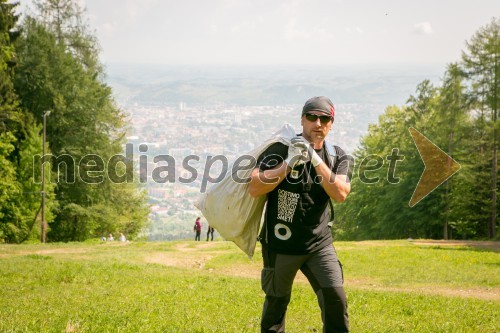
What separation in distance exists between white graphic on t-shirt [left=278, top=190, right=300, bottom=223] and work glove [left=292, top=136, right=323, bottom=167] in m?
0.45

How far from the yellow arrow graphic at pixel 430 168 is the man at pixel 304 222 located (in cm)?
4509

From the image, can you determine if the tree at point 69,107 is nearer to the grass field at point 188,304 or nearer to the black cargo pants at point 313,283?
the grass field at point 188,304

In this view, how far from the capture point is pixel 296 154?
17.2 ft

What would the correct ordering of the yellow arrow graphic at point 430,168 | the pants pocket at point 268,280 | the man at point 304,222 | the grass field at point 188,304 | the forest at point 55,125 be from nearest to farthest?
the man at point 304,222 < the pants pocket at point 268,280 < the grass field at point 188,304 < the forest at point 55,125 < the yellow arrow graphic at point 430,168

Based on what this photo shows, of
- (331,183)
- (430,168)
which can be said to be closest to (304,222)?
(331,183)

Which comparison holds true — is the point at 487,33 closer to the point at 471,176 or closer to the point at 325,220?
the point at 471,176

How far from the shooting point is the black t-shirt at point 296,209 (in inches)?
218

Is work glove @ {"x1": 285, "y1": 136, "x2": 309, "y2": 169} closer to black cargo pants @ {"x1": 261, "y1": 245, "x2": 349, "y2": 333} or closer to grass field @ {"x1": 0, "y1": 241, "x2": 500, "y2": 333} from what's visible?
black cargo pants @ {"x1": 261, "y1": 245, "x2": 349, "y2": 333}

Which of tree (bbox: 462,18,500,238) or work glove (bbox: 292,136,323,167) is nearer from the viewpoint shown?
work glove (bbox: 292,136,323,167)

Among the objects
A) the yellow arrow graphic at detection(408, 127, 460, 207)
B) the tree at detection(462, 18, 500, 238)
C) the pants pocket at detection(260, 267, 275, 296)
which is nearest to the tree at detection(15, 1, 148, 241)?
the yellow arrow graphic at detection(408, 127, 460, 207)

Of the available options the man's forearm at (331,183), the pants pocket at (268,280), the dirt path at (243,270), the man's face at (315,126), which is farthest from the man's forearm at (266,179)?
the dirt path at (243,270)

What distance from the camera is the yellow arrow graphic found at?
162ft


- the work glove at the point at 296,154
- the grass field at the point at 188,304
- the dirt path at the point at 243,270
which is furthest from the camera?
the dirt path at the point at 243,270

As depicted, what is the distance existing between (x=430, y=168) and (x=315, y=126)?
49872mm
